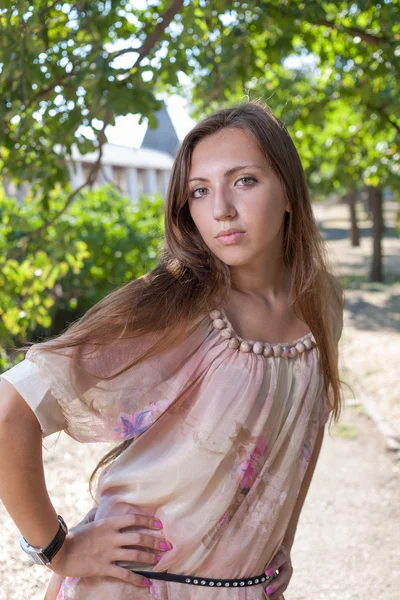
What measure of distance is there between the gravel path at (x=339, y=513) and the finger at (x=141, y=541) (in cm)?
78

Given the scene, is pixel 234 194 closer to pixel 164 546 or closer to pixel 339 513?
pixel 164 546

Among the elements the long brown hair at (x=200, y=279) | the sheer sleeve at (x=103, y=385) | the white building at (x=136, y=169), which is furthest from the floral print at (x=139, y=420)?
the white building at (x=136, y=169)

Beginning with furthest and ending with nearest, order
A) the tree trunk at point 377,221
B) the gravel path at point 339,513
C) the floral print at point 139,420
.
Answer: the tree trunk at point 377,221, the gravel path at point 339,513, the floral print at point 139,420

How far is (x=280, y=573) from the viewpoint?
6.15 ft

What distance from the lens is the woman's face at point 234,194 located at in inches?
67.7

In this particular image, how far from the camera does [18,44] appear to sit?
3074 millimetres

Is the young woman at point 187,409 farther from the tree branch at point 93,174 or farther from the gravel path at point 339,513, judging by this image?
the tree branch at point 93,174

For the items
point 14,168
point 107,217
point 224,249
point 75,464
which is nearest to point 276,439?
point 224,249

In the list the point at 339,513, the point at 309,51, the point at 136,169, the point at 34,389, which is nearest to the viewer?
the point at 34,389

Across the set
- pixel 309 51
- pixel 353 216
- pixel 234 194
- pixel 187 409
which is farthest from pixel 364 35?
pixel 353 216

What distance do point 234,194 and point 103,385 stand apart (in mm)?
554

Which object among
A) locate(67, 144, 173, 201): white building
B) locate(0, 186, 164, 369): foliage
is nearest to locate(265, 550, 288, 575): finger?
locate(0, 186, 164, 369): foliage

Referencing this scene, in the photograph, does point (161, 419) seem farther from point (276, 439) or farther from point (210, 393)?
point (276, 439)

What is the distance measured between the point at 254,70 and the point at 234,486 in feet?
15.3
